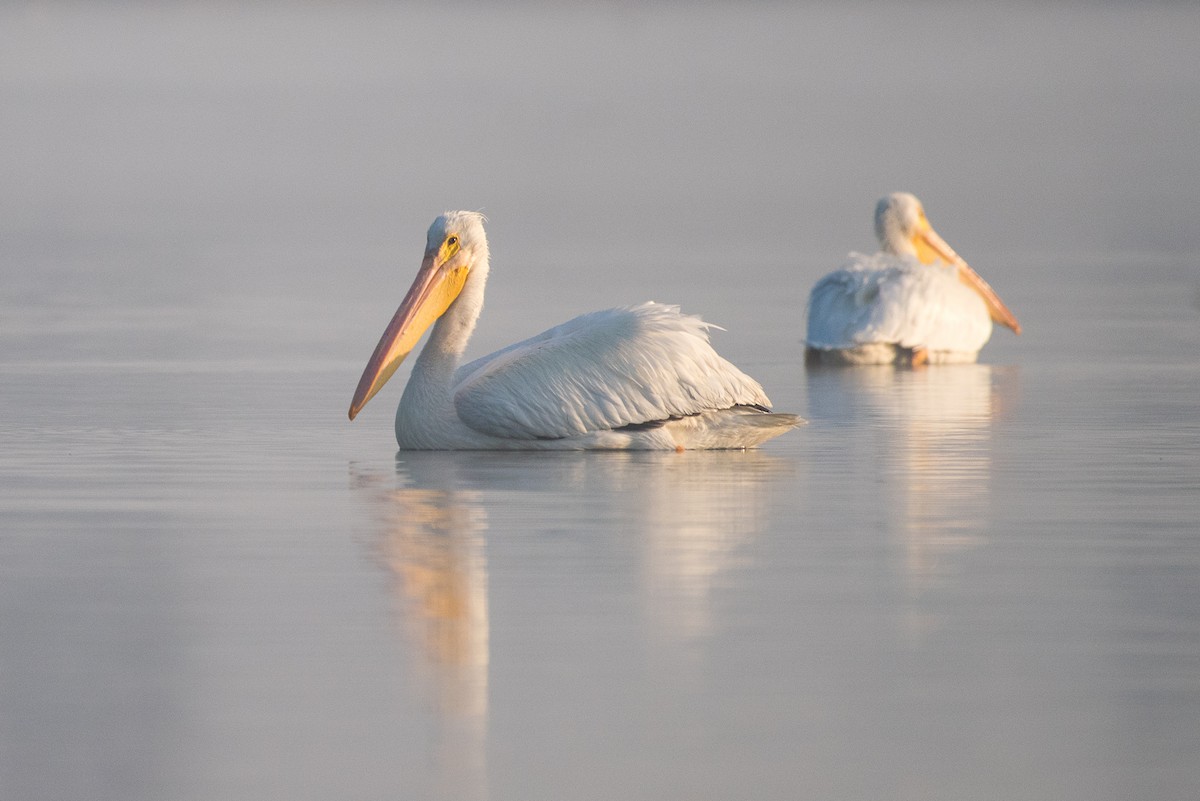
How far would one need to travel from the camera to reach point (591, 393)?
30.8ft

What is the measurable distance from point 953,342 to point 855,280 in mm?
646

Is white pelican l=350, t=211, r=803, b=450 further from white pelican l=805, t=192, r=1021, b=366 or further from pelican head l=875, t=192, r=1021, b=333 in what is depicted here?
pelican head l=875, t=192, r=1021, b=333

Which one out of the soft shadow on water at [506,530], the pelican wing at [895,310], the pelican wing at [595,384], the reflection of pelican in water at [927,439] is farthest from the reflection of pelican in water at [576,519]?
the pelican wing at [895,310]

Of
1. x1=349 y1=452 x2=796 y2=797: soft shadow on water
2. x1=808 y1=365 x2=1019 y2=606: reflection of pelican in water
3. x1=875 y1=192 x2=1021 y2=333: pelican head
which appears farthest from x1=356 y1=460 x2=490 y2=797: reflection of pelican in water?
x1=875 y1=192 x2=1021 y2=333: pelican head

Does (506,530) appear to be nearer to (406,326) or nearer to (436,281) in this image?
(406,326)

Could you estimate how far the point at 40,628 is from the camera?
6000mm

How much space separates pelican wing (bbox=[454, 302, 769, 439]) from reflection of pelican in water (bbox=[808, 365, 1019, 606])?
696mm

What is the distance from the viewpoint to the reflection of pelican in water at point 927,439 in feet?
24.6

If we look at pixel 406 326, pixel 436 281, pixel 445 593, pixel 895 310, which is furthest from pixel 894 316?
pixel 445 593

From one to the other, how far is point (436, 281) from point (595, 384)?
1.03 metres

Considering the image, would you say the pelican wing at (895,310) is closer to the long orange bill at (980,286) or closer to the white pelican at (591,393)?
the long orange bill at (980,286)

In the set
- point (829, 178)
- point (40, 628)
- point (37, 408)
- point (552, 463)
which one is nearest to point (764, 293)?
point (37, 408)

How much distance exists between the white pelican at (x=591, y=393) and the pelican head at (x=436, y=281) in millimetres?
71

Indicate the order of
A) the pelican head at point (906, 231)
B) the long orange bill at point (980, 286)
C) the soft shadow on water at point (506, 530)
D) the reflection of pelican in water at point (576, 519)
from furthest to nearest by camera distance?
the pelican head at point (906, 231)
the long orange bill at point (980, 286)
the reflection of pelican in water at point (576, 519)
the soft shadow on water at point (506, 530)
